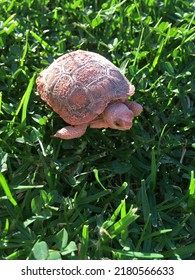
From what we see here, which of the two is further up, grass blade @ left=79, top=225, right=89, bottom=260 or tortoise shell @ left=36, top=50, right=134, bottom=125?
tortoise shell @ left=36, top=50, right=134, bottom=125

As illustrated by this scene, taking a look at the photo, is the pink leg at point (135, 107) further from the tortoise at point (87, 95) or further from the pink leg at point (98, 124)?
the pink leg at point (98, 124)

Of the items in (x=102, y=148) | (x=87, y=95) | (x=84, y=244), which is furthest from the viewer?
(x=102, y=148)

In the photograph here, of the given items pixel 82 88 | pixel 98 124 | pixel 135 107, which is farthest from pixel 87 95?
pixel 135 107

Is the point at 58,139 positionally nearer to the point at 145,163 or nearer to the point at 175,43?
the point at 145,163

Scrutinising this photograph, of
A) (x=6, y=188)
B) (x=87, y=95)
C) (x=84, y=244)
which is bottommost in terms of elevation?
(x=84, y=244)

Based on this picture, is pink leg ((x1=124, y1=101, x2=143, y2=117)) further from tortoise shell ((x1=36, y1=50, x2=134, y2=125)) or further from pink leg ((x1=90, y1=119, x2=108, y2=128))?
pink leg ((x1=90, y1=119, x2=108, y2=128))

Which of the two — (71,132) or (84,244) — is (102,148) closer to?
(71,132)

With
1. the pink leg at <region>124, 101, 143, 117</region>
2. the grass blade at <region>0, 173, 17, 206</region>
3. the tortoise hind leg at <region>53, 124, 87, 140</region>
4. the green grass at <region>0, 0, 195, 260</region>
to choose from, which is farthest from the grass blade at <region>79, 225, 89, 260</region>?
the pink leg at <region>124, 101, 143, 117</region>

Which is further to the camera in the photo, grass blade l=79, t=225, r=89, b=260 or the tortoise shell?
the tortoise shell
